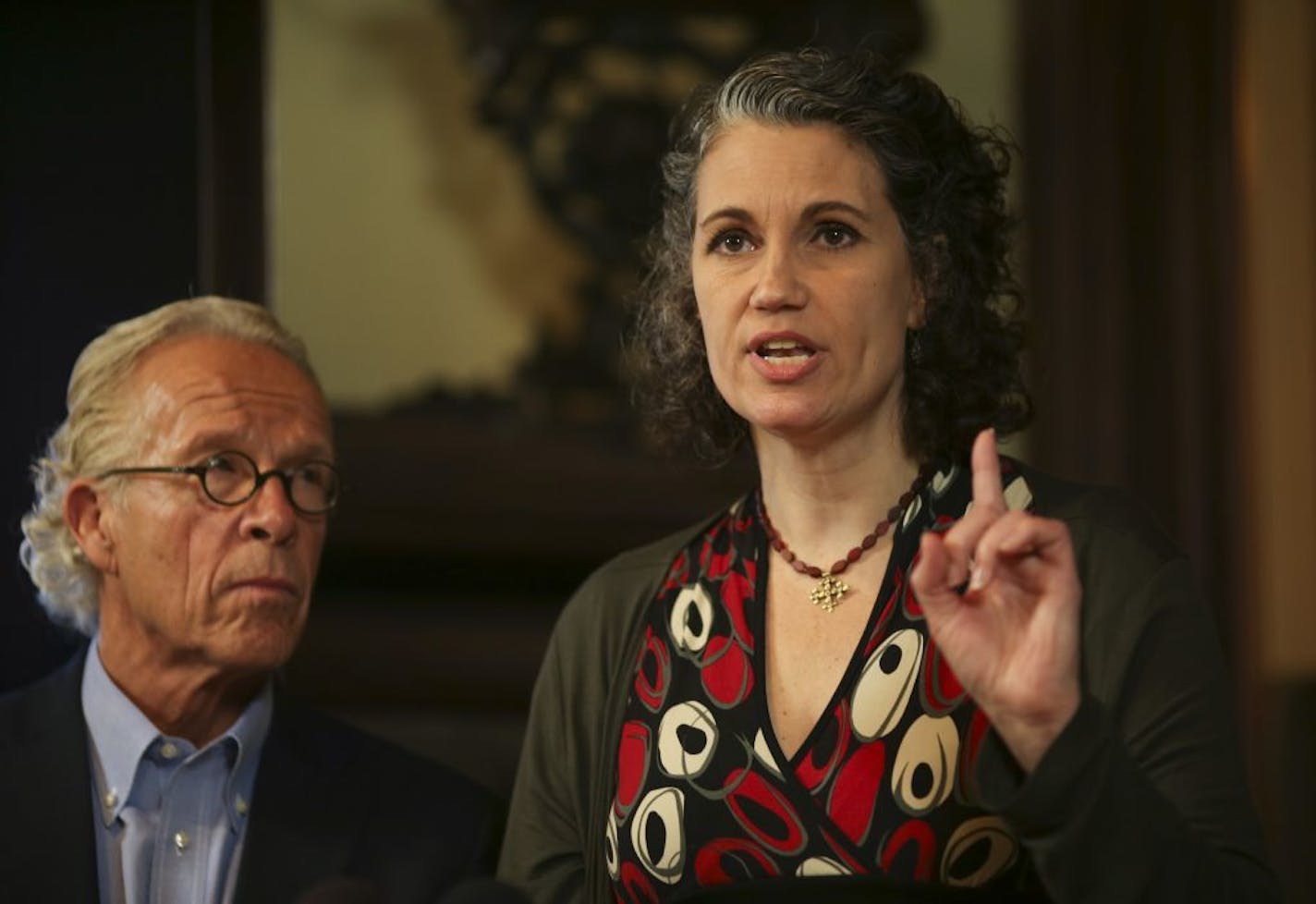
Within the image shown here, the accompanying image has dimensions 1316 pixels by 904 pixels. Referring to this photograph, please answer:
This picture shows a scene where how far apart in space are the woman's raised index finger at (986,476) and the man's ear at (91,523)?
A: 1044 millimetres

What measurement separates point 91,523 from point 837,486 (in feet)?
2.85

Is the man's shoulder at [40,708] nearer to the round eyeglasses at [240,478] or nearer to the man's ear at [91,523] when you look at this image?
the man's ear at [91,523]

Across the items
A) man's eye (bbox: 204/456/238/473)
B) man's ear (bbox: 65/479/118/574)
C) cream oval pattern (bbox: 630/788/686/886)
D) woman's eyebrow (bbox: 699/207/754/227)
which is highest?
woman's eyebrow (bbox: 699/207/754/227)

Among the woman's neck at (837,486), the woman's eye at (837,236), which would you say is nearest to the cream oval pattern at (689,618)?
the woman's neck at (837,486)

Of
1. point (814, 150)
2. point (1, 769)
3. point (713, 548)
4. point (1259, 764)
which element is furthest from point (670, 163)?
point (1259, 764)

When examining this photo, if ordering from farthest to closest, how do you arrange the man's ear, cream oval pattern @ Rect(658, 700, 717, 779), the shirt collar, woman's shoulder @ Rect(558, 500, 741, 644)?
the man's ear, the shirt collar, woman's shoulder @ Rect(558, 500, 741, 644), cream oval pattern @ Rect(658, 700, 717, 779)

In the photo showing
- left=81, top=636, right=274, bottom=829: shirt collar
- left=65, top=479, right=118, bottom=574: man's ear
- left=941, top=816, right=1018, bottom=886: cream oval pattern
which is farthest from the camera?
left=65, top=479, right=118, bottom=574: man's ear

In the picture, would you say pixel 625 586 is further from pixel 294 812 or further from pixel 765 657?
pixel 294 812

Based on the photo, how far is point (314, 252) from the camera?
12.5 ft

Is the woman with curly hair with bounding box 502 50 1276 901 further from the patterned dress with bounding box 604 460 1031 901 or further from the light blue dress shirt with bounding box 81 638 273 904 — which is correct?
the light blue dress shirt with bounding box 81 638 273 904

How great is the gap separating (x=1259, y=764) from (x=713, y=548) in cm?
196

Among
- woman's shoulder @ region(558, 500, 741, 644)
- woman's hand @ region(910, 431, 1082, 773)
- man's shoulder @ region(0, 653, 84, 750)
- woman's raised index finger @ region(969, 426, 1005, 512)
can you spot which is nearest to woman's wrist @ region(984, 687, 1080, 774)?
woman's hand @ region(910, 431, 1082, 773)

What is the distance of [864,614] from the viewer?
6.16 feet

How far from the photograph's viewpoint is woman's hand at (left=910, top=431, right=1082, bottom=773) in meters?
1.57
